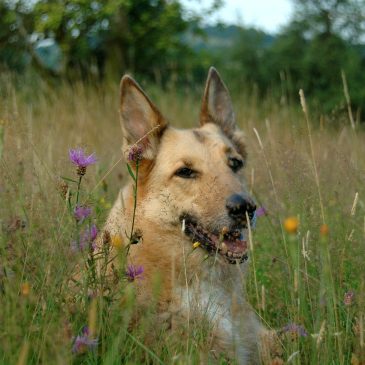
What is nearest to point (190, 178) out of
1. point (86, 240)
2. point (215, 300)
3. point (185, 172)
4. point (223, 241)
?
point (185, 172)

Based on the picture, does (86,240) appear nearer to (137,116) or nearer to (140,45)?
(137,116)

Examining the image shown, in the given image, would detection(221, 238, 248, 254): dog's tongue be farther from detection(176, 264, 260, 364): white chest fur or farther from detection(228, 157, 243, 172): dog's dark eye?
detection(228, 157, 243, 172): dog's dark eye

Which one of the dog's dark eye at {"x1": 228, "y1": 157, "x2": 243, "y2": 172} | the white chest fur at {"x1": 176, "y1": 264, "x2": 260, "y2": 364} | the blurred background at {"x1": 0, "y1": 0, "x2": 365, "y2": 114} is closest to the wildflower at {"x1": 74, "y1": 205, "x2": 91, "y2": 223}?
the white chest fur at {"x1": 176, "y1": 264, "x2": 260, "y2": 364}

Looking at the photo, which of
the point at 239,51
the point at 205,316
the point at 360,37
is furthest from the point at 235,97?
the point at 239,51

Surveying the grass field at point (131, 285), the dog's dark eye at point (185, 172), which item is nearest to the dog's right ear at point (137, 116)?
the dog's dark eye at point (185, 172)

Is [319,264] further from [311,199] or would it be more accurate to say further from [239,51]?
[239,51]

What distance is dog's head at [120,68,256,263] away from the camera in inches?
120

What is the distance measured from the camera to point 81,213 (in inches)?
85.1

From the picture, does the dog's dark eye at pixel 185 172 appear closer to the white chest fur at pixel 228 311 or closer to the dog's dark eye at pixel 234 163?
the dog's dark eye at pixel 234 163

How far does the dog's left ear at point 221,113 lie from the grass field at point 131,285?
0.88 feet

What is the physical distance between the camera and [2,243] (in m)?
2.04

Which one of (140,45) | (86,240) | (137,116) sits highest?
(86,240)

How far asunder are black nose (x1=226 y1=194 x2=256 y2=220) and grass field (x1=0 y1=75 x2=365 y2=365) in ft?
0.64

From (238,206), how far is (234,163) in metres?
0.67
